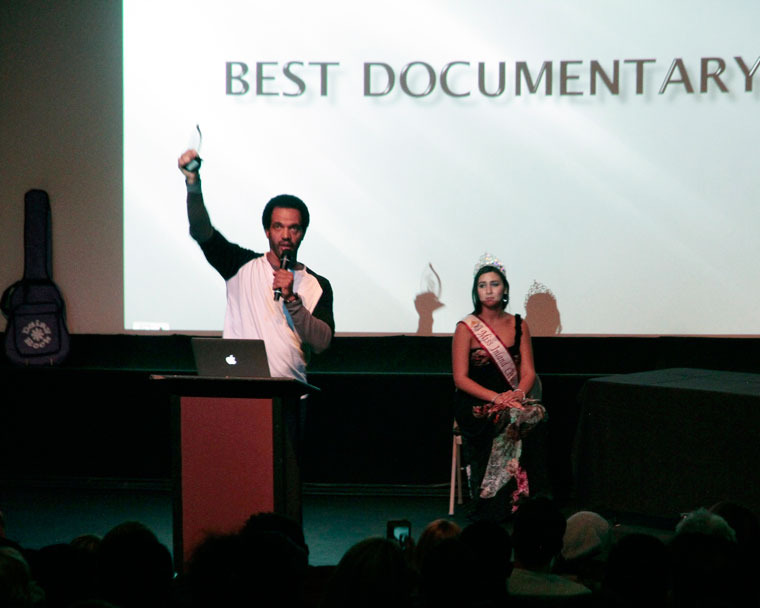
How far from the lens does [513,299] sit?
5.36 meters

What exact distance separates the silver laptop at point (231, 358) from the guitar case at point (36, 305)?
2.54 metres

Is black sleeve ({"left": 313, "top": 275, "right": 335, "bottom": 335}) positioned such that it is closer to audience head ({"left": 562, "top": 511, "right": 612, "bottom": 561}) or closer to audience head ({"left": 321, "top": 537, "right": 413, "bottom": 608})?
audience head ({"left": 562, "top": 511, "right": 612, "bottom": 561})

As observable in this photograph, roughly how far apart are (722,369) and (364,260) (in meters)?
1.93

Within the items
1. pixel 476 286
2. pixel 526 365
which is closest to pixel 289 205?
Result: pixel 476 286

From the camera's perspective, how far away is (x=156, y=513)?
512cm

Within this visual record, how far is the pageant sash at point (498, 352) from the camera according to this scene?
16.1 ft

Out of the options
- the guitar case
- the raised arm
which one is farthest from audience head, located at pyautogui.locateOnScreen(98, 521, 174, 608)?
the guitar case

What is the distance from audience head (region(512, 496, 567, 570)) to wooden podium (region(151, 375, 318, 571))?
109 centimetres

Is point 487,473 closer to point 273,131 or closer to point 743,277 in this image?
point 743,277

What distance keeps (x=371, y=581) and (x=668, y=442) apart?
108 inches

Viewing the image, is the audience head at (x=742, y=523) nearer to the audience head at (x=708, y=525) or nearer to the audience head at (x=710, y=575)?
the audience head at (x=708, y=525)

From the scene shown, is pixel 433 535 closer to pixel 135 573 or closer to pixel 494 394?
pixel 135 573

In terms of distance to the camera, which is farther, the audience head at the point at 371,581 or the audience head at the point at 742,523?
the audience head at the point at 742,523

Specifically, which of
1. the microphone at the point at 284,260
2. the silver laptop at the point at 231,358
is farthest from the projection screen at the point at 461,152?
the silver laptop at the point at 231,358
